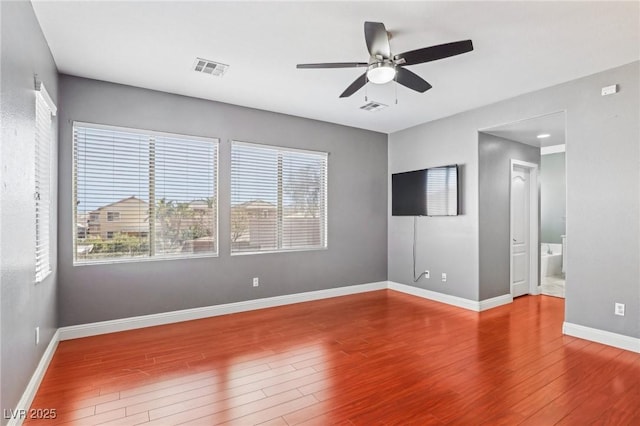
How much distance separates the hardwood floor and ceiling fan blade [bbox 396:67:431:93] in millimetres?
→ 2569

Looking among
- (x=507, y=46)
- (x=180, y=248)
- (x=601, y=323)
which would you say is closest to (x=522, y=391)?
(x=601, y=323)

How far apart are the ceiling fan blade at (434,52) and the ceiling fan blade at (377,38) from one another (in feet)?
0.43

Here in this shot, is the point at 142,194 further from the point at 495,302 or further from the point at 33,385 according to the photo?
the point at 495,302

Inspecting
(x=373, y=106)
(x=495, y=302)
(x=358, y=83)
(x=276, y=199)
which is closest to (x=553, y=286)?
(x=495, y=302)

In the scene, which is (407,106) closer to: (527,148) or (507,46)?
(507,46)

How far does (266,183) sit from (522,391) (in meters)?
3.86

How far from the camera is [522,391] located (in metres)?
2.59

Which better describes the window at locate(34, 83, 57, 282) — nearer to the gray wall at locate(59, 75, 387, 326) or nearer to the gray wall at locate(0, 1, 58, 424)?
the gray wall at locate(0, 1, 58, 424)

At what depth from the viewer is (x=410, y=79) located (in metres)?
3.05

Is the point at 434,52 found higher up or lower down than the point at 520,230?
higher up

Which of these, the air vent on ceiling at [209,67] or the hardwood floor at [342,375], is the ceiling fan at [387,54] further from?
the hardwood floor at [342,375]

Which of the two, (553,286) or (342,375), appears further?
(553,286)

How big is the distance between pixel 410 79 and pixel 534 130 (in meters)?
2.85

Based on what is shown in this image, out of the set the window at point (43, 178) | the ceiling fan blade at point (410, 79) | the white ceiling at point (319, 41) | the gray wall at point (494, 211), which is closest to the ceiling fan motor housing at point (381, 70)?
the ceiling fan blade at point (410, 79)
